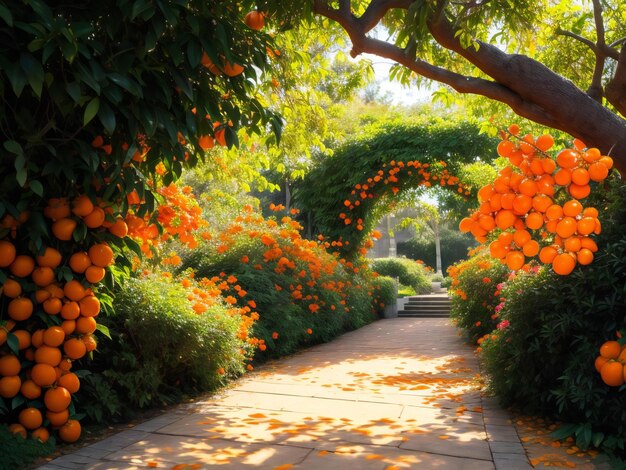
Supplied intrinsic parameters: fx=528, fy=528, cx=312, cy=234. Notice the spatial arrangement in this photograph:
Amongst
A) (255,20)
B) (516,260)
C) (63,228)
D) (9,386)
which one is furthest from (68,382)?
(516,260)

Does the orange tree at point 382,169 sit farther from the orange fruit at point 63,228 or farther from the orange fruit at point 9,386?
the orange fruit at point 9,386

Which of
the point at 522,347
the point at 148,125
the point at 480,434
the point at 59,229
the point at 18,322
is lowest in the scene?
the point at 480,434

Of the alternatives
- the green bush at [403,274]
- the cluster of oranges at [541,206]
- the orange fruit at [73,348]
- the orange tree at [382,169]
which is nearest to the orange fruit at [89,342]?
the orange fruit at [73,348]

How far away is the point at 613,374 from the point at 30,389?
3437 millimetres

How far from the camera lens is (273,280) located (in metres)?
7.54

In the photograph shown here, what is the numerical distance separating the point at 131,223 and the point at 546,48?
643cm

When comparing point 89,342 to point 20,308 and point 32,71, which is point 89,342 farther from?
point 32,71

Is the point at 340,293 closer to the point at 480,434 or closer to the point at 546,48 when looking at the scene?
the point at 546,48

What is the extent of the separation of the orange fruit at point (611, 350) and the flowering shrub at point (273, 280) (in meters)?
3.42

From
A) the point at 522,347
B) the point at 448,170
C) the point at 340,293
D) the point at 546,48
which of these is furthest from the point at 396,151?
the point at 522,347

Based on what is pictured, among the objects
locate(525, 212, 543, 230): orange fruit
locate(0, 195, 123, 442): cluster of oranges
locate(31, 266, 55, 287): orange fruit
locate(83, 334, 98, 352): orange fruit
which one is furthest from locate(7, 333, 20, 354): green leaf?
locate(525, 212, 543, 230): orange fruit

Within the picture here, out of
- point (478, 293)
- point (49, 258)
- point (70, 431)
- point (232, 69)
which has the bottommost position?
point (70, 431)

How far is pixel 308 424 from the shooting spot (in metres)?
4.02

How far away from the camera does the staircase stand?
626 inches
